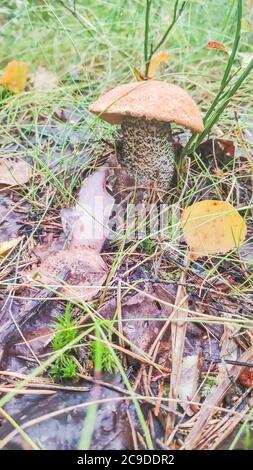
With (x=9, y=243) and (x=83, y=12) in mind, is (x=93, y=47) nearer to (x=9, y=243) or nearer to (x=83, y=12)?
(x=83, y=12)

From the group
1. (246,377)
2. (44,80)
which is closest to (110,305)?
(246,377)

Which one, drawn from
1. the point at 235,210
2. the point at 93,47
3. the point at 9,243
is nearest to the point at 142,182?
the point at 235,210

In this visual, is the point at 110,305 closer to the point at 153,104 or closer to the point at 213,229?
the point at 213,229

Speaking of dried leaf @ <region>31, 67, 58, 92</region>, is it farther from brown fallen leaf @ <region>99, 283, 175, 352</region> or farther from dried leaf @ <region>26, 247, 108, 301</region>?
brown fallen leaf @ <region>99, 283, 175, 352</region>

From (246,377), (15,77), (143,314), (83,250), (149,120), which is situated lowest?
(246,377)

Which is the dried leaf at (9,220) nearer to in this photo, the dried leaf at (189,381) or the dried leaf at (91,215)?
the dried leaf at (91,215)
